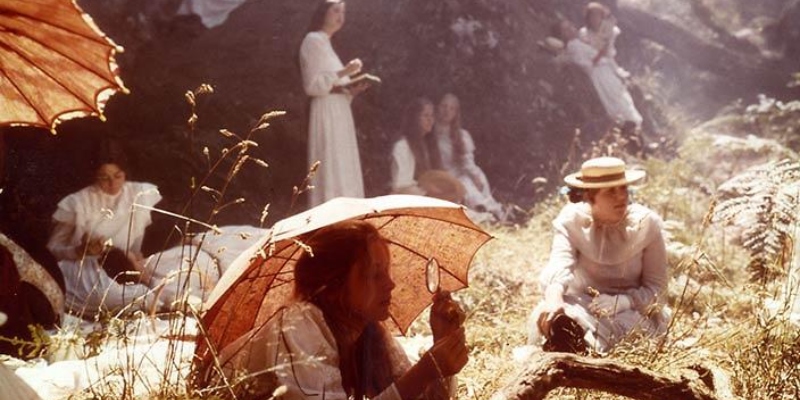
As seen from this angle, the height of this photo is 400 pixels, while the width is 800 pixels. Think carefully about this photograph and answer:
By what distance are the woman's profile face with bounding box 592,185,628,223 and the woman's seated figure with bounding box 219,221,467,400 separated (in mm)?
1935

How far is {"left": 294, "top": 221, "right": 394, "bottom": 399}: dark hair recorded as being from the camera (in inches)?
111

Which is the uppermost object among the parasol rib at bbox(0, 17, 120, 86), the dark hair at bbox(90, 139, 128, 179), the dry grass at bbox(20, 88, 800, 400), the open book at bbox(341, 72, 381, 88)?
the open book at bbox(341, 72, 381, 88)

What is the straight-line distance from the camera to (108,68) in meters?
3.17

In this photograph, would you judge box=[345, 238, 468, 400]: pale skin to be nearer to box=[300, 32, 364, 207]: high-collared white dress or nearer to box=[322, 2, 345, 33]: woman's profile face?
box=[300, 32, 364, 207]: high-collared white dress

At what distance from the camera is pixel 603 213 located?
14.4 ft

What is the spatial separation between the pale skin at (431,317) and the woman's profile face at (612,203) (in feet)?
6.43

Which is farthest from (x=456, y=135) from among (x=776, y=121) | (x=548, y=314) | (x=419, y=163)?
(x=776, y=121)

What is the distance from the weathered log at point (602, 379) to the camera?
2643 millimetres

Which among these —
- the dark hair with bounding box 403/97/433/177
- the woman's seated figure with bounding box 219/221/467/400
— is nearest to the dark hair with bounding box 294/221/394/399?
the woman's seated figure with bounding box 219/221/467/400

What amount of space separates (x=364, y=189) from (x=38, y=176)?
333 centimetres

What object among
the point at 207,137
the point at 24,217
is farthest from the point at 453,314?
the point at 207,137

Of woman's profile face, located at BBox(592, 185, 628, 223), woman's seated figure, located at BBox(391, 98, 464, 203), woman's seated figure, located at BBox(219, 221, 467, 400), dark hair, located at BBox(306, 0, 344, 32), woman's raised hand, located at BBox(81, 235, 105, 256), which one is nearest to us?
woman's seated figure, located at BBox(219, 221, 467, 400)

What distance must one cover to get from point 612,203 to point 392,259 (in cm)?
161

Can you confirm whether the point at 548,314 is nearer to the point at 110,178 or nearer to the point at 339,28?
the point at 110,178
